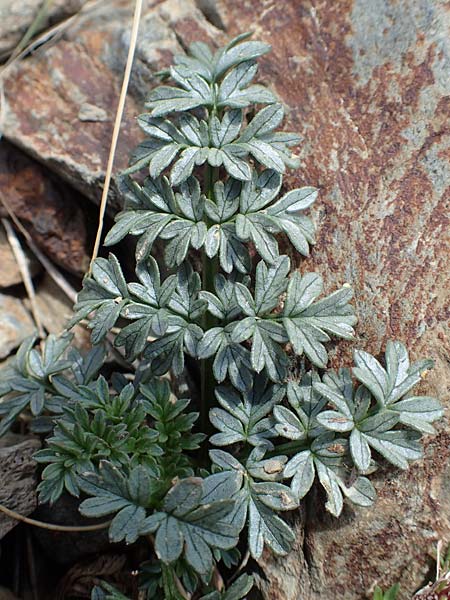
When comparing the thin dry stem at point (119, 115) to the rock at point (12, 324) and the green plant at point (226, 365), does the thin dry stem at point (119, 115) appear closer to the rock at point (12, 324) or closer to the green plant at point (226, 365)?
the green plant at point (226, 365)

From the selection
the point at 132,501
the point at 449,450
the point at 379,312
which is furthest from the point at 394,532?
the point at 132,501

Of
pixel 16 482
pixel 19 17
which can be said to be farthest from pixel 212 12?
pixel 16 482

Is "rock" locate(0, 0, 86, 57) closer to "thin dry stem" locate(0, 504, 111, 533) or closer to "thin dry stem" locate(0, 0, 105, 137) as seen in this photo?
"thin dry stem" locate(0, 0, 105, 137)

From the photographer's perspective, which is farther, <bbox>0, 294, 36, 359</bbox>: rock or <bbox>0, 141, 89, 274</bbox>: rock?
<bbox>0, 141, 89, 274</bbox>: rock

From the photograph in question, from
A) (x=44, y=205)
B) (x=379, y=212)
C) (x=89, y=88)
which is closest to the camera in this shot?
(x=379, y=212)

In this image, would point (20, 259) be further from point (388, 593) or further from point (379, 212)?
point (388, 593)

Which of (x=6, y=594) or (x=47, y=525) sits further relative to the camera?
(x=6, y=594)

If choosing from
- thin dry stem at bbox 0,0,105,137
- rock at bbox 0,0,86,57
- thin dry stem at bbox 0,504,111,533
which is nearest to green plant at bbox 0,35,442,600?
thin dry stem at bbox 0,504,111,533
